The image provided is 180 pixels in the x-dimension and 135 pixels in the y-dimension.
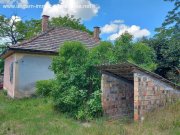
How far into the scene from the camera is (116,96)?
1051cm

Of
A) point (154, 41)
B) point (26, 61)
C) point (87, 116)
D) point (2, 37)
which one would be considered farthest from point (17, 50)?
point (2, 37)

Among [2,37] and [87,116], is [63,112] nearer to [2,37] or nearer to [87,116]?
[87,116]

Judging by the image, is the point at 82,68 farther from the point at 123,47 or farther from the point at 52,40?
the point at 52,40

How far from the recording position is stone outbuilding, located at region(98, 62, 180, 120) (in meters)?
8.68

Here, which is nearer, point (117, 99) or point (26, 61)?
point (117, 99)

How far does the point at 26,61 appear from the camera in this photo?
17031 millimetres

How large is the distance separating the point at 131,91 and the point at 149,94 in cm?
243

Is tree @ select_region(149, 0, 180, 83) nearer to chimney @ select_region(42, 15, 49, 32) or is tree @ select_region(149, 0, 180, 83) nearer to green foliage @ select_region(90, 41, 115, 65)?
green foliage @ select_region(90, 41, 115, 65)

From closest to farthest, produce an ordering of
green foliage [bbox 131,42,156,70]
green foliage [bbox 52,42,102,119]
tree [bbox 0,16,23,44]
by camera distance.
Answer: green foliage [bbox 52,42,102,119], green foliage [bbox 131,42,156,70], tree [bbox 0,16,23,44]

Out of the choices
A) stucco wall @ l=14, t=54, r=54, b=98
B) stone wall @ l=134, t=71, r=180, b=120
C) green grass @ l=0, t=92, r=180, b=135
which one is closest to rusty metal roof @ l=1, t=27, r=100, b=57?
stucco wall @ l=14, t=54, r=54, b=98

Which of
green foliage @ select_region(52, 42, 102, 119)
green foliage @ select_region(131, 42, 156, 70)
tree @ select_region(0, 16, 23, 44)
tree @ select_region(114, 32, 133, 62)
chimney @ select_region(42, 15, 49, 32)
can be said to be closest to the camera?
green foliage @ select_region(52, 42, 102, 119)

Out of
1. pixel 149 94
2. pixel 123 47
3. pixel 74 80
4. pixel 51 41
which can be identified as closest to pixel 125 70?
pixel 149 94

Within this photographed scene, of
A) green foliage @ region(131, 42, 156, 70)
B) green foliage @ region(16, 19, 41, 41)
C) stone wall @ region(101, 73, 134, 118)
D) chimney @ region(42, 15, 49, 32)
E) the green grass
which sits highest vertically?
green foliage @ region(16, 19, 41, 41)

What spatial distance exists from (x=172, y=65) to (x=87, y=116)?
9715 mm
